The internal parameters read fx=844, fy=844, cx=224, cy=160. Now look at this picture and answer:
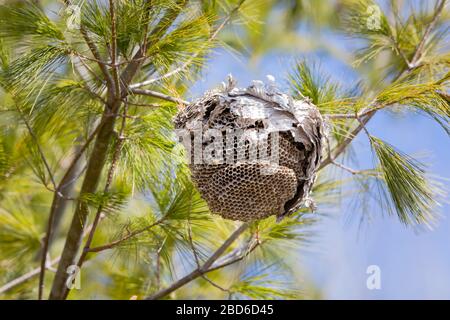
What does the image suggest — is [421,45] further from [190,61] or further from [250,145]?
[250,145]

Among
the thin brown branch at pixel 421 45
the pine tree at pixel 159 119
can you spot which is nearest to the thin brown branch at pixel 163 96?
the pine tree at pixel 159 119

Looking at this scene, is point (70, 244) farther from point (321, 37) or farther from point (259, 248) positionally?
point (321, 37)

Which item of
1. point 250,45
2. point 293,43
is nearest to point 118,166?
point 250,45

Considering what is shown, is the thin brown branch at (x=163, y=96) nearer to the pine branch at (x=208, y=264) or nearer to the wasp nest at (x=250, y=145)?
the wasp nest at (x=250, y=145)

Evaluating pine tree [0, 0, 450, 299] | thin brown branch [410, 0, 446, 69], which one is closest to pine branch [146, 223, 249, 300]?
pine tree [0, 0, 450, 299]
